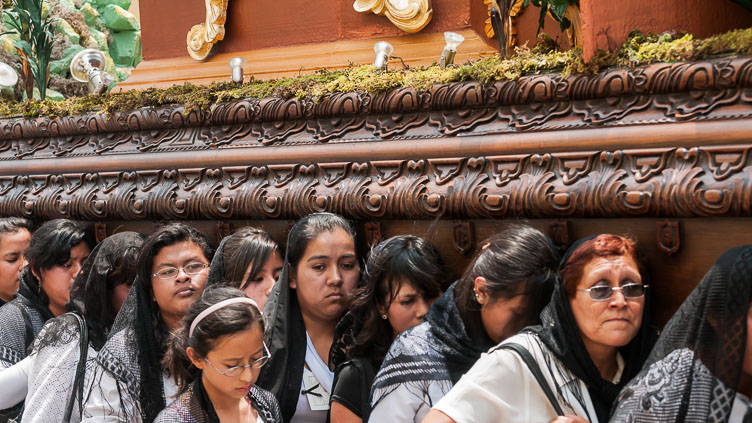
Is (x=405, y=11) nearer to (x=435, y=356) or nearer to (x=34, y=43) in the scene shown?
(x=435, y=356)

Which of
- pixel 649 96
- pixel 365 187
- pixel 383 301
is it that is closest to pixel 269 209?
pixel 365 187

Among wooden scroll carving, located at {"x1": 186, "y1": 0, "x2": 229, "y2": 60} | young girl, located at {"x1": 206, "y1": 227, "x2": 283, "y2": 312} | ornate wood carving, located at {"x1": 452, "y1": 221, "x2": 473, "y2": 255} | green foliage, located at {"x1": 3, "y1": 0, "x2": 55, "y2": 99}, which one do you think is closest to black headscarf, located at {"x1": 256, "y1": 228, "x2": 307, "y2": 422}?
young girl, located at {"x1": 206, "y1": 227, "x2": 283, "y2": 312}

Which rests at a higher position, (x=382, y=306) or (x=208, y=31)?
(x=208, y=31)

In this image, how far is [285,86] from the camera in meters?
3.16

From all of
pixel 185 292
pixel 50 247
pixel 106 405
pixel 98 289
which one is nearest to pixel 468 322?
pixel 185 292

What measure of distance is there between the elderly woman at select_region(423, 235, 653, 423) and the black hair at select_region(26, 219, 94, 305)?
178cm

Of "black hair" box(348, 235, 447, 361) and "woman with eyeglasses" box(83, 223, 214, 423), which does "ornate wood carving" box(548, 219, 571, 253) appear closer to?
"black hair" box(348, 235, 447, 361)

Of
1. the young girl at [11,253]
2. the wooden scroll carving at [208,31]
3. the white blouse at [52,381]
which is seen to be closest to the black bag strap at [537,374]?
the white blouse at [52,381]

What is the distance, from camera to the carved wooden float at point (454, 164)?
222 cm

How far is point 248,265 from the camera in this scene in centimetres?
291

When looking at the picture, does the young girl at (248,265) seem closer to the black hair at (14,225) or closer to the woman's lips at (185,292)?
the woman's lips at (185,292)

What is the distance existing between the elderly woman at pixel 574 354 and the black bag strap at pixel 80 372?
53.5 inches

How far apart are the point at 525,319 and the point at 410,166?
694mm

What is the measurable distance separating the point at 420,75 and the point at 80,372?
1502mm
